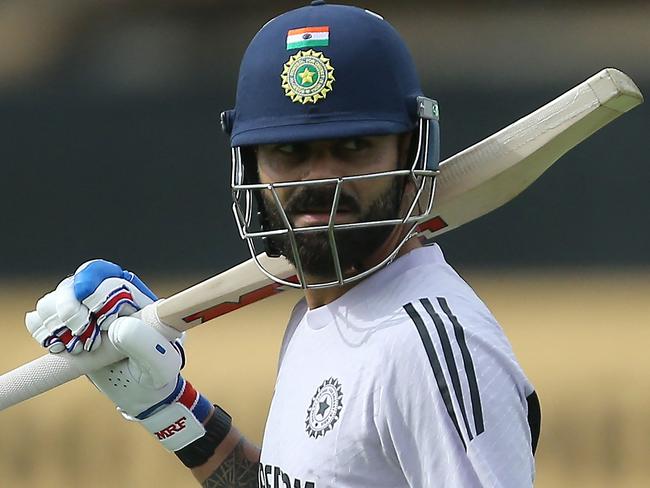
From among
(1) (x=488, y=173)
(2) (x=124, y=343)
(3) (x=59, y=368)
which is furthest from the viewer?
(3) (x=59, y=368)

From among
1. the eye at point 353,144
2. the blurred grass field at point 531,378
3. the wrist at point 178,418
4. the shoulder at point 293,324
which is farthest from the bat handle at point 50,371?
the blurred grass field at point 531,378

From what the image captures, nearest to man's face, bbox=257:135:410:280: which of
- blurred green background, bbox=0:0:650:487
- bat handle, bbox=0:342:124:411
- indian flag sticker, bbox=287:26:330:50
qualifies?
indian flag sticker, bbox=287:26:330:50

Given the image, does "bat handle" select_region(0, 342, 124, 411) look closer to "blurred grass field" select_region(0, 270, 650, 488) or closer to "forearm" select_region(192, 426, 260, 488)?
"forearm" select_region(192, 426, 260, 488)

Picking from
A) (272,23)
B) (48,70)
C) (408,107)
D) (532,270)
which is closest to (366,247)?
(408,107)

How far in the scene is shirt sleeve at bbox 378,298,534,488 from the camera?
6.12 feet

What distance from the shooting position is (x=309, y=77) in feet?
6.99

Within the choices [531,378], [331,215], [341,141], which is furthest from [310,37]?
[531,378]

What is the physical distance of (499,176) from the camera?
94.3 inches

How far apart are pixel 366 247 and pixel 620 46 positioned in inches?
206

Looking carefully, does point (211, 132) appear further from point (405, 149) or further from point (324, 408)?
point (324, 408)

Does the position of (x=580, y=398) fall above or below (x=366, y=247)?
below

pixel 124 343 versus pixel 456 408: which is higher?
pixel 456 408

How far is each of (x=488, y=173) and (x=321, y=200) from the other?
41 centimetres

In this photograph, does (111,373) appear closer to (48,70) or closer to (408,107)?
(408,107)
